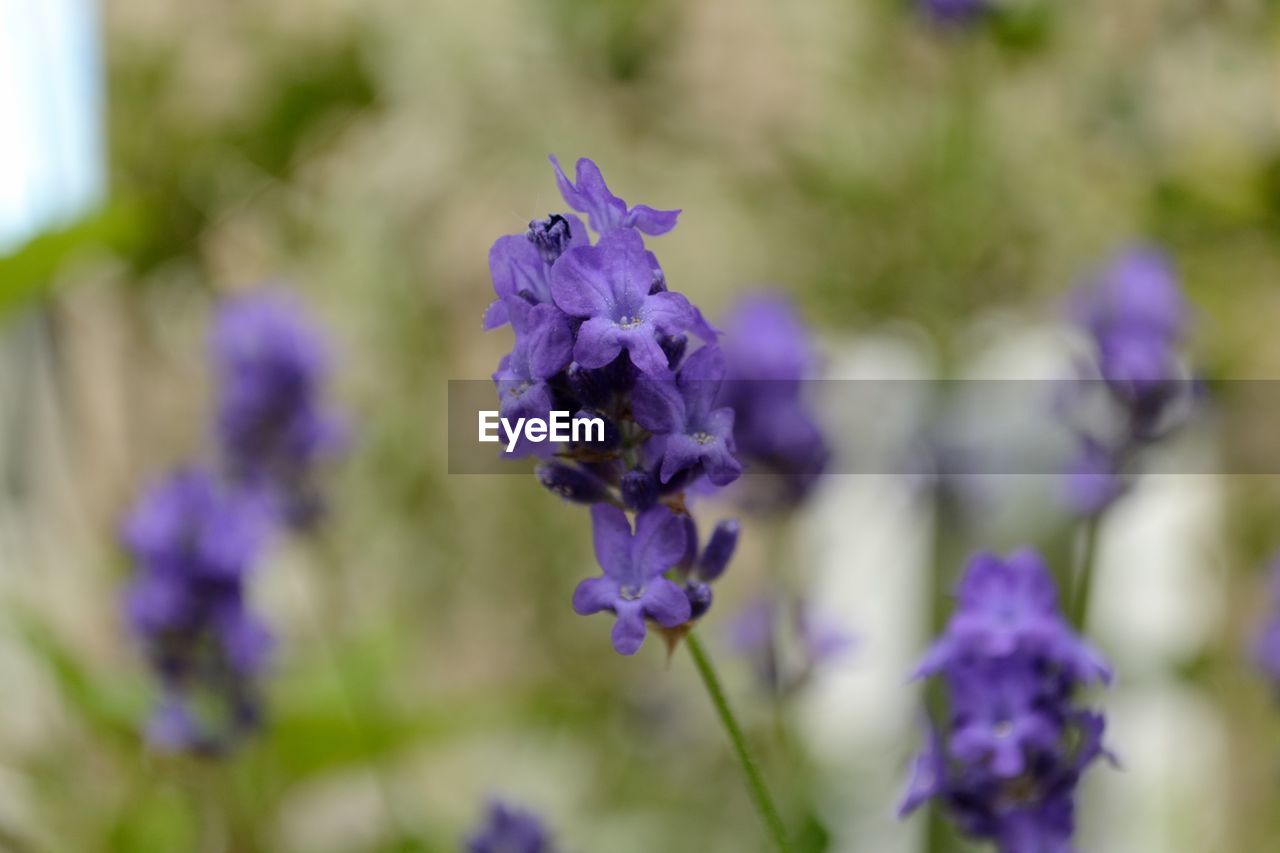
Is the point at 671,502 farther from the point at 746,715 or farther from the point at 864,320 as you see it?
the point at 864,320

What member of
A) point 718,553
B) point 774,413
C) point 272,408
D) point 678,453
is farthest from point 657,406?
point 272,408

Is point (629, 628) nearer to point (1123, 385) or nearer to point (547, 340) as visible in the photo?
point (547, 340)

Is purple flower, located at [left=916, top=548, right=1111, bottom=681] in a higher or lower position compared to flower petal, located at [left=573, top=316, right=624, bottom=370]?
lower

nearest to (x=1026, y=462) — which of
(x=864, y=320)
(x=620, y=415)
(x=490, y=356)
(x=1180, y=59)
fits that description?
(x=864, y=320)

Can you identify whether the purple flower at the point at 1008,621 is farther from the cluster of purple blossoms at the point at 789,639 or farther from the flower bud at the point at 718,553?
the cluster of purple blossoms at the point at 789,639

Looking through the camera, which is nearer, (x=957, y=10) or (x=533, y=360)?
(x=533, y=360)

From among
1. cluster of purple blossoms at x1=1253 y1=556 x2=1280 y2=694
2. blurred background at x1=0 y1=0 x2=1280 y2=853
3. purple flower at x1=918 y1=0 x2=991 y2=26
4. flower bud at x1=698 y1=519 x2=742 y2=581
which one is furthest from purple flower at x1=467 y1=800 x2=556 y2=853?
purple flower at x1=918 y1=0 x2=991 y2=26

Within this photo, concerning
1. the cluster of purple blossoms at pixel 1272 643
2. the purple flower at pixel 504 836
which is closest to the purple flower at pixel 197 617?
the purple flower at pixel 504 836

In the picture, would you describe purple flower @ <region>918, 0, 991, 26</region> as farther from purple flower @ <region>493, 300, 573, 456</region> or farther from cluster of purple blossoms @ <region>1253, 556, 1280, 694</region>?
purple flower @ <region>493, 300, 573, 456</region>
